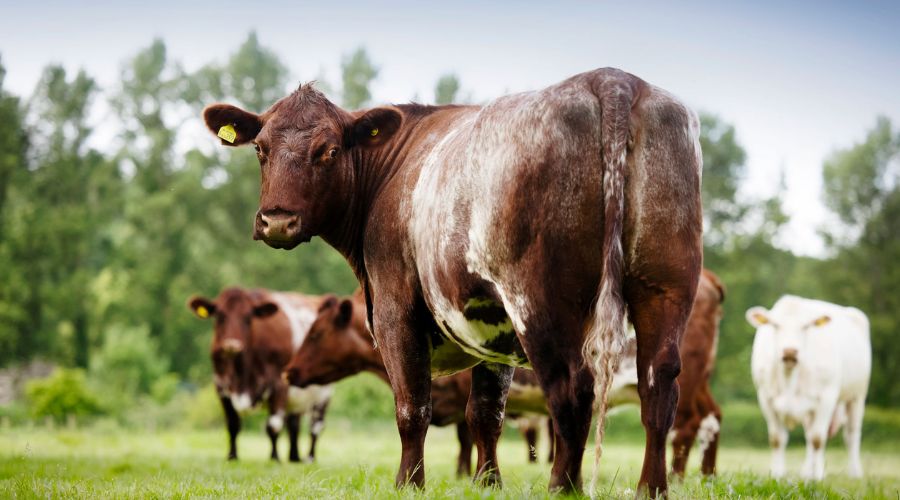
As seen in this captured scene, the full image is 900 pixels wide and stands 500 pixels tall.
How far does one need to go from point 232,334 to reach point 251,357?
520 mm

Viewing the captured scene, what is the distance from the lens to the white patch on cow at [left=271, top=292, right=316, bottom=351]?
46.0 ft

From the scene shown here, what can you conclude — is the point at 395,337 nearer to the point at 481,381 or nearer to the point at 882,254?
Answer: the point at 481,381

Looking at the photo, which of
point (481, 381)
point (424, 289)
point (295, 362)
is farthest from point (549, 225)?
point (295, 362)

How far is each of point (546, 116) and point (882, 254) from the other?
1393 inches

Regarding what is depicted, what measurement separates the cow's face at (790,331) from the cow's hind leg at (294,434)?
23.3 ft

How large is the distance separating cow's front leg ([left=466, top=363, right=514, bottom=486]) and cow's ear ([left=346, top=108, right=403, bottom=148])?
1.73 metres

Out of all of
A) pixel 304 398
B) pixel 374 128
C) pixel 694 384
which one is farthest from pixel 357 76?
pixel 374 128

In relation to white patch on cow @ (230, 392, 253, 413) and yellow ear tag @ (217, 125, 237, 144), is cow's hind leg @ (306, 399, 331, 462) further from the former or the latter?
yellow ear tag @ (217, 125, 237, 144)

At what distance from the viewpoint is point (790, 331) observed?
1210cm

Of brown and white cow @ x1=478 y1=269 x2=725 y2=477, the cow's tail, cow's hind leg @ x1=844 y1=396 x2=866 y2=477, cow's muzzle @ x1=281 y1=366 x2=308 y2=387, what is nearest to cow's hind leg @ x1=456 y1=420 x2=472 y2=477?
brown and white cow @ x1=478 y1=269 x2=725 y2=477

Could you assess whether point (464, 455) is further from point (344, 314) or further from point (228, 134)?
point (228, 134)

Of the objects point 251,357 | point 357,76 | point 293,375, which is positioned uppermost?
point 357,76

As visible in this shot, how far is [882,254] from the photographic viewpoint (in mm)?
34938

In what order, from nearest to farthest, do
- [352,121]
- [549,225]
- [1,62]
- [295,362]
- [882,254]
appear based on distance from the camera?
[549,225]
[352,121]
[295,362]
[1,62]
[882,254]
